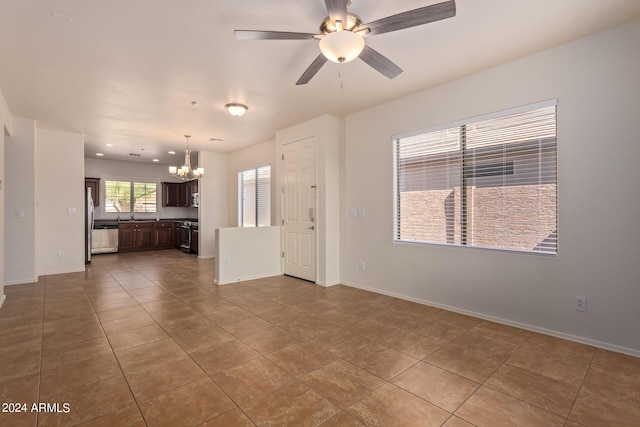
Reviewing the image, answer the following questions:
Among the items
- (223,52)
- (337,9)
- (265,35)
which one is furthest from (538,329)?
(223,52)

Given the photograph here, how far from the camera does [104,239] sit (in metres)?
8.48

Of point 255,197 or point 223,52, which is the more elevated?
point 223,52

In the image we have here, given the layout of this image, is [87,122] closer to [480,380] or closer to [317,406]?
[317,406]

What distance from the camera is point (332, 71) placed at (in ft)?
11.2

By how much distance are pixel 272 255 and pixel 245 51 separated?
3677 mm

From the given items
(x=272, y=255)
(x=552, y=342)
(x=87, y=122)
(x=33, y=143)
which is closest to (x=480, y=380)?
(x=552, y=342)

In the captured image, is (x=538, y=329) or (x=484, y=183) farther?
(x=484, y=183)

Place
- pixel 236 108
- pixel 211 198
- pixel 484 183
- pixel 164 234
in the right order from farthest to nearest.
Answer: pixel 164 234, pixel 211 198, pixel 236 108, pixel 484 183

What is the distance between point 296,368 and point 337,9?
103 inches

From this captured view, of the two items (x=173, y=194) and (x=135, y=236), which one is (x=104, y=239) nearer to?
(x=135, y=236)

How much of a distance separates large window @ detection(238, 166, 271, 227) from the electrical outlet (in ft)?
17.9

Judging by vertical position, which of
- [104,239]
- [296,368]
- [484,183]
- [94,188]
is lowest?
[296,368]

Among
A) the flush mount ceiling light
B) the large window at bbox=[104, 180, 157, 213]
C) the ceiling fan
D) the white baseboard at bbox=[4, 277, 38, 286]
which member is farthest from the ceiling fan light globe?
the large window at bbox=[104, 180, 157, 213]

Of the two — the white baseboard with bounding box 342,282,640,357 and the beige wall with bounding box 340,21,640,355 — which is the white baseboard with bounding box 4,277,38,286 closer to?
the white baseboard with bounding box 342,282,640,357
